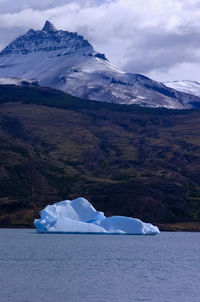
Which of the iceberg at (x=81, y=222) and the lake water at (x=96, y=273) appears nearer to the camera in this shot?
the lake water at (x=96, y=273)

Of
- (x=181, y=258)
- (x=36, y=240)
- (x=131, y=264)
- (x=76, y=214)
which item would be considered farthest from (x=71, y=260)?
(x=76, y=214)

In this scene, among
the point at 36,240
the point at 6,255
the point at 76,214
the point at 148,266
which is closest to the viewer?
Answer: the point at 148,266

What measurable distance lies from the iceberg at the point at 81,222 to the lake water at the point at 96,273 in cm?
2530

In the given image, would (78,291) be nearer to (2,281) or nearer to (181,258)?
(2,281)

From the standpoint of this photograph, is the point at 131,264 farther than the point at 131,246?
No

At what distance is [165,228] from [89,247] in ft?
268

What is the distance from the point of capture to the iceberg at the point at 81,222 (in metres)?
149

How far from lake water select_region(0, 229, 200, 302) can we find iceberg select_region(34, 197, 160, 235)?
25298 millimetres

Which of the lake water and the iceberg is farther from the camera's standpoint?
the iceberg

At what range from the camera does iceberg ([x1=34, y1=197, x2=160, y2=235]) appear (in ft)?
488

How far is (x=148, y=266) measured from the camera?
88.1 meters

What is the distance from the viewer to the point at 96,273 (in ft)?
256

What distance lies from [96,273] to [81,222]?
7020 centimetres

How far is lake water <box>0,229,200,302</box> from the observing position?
61266 mm
